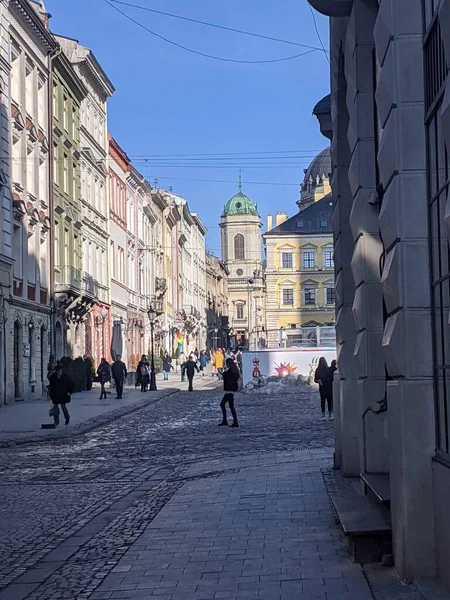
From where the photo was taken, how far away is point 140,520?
10758 millimetres

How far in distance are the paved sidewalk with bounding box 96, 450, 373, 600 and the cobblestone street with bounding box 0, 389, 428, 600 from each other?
0.01 metres

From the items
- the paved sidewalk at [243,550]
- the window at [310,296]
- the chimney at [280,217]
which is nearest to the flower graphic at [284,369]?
the paved sidewalk at [243,550]

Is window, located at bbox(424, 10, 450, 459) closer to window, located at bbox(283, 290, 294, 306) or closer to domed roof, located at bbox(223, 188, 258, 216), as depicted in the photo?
window, located at bbox(283, 290, 294, 306)

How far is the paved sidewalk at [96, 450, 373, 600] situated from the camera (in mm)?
7051

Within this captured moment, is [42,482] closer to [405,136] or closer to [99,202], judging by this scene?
[405,136]

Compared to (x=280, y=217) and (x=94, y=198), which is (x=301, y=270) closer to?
(x=280, y=217)

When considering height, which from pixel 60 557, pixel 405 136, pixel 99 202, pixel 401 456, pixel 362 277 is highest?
pixel 99 202

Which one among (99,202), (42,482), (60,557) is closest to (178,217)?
(99,202)

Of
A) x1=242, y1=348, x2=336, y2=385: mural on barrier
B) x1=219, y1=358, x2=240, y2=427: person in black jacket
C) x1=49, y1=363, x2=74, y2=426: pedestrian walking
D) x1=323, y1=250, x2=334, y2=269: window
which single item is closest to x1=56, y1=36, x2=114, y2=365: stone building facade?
x1=242, y1=348, x2=336, y2=385: mural on barrier

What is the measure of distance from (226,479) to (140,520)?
Answer: 3039mm

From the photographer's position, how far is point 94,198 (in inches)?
2122

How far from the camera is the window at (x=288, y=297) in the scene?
115 m

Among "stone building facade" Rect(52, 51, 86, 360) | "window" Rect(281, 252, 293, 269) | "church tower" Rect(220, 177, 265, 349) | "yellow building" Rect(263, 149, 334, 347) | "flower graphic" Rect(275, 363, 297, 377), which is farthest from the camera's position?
"church tower" Rect(220, 177, 265, 349)

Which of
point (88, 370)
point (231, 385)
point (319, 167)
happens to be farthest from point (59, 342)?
point (319, 167)
